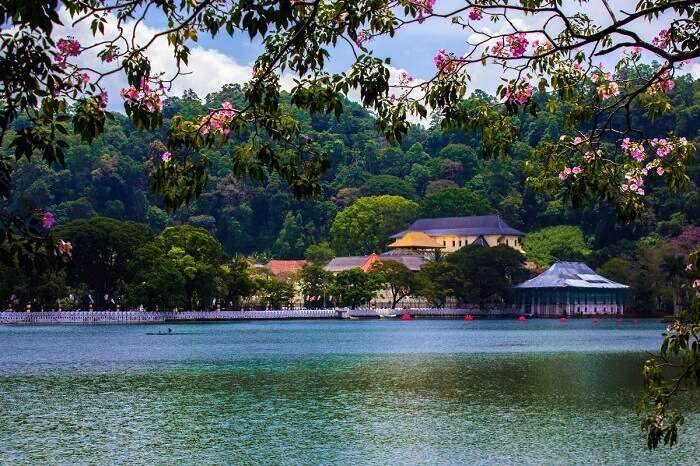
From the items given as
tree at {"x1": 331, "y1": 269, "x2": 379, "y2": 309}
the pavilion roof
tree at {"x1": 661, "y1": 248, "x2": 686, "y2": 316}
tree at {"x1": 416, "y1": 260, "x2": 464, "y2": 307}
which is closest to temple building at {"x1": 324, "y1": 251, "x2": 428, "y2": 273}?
the pavilion roof

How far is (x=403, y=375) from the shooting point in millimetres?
45625

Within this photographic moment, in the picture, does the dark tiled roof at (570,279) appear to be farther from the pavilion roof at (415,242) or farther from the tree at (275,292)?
the tree at (275,292)

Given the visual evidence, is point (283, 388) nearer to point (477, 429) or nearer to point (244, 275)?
point (477, 429)

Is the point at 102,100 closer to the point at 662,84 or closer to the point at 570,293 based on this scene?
the point at 662,84

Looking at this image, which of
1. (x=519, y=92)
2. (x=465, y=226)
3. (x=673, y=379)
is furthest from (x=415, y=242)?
(x=519, y=92)

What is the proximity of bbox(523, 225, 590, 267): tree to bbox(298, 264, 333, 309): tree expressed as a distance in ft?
118

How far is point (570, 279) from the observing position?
129125 mm

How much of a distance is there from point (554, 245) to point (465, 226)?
15.7 metres

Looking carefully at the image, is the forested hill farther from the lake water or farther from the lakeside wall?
the lake water

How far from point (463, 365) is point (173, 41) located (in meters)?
43.0

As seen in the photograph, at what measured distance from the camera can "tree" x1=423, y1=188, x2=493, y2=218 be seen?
170250mm

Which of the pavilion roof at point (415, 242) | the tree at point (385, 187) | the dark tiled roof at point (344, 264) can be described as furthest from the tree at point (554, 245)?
the dark tiled roof at point (344, 264)

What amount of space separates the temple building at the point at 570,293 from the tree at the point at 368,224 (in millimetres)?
32732

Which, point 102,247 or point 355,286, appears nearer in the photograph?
point 102,247
